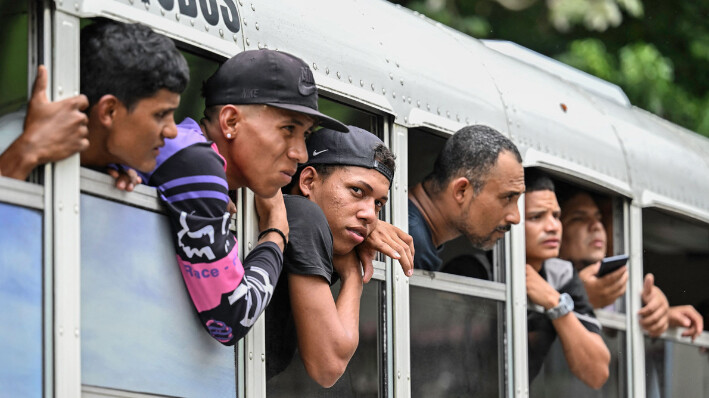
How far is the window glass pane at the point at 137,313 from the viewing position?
3.06 metres

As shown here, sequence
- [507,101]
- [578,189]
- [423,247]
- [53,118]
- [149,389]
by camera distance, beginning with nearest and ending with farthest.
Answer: [53,118], [149,389], [423,247], [507,101], [578,189]

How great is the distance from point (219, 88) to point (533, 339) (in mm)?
2360

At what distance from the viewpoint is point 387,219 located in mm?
4387

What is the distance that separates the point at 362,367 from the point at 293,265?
572mm

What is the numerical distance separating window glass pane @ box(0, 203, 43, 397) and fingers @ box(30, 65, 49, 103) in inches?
10.3

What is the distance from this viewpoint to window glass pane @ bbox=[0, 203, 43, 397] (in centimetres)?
280

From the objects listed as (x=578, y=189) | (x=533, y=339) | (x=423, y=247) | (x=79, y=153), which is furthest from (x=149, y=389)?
(x=578, y=189)

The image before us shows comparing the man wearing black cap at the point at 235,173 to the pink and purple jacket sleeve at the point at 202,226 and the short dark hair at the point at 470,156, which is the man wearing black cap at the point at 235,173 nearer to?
the pink and purple jacket sleeve at the point at 202,226

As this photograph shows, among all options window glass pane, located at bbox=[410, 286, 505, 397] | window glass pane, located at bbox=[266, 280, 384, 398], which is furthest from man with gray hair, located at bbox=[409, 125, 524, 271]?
window glass pane, located at bbox=[266, 280, 384, 398]

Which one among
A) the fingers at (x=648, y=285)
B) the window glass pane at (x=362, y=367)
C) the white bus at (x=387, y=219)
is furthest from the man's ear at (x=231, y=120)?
the fingers at (x=648, y=285)

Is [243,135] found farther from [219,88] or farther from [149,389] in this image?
[149,389]

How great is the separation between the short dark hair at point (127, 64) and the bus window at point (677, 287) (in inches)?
148

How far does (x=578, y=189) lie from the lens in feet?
19.6

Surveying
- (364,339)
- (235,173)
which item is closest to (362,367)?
(364,339)
